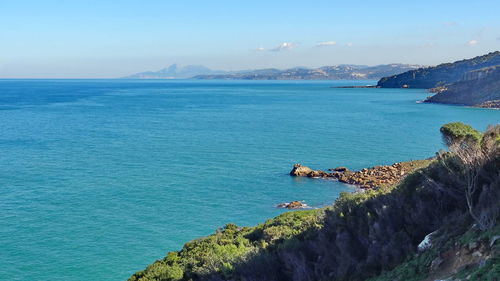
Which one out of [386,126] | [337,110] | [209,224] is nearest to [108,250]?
[209,224]

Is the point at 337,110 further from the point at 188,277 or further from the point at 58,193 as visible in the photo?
the point at 188,277

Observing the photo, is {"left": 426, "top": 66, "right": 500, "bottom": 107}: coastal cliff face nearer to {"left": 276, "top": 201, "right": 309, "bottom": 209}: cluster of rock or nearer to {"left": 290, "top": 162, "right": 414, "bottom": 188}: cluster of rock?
{"left": 290, "top": 162, "right": 414, "bottom": 188}: cluster of rock

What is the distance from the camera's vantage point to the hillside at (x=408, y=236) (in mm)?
11922

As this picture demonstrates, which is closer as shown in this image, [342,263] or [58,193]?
[342,263]

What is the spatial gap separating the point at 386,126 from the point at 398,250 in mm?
75555

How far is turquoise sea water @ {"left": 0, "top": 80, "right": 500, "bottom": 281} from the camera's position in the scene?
31.5 m

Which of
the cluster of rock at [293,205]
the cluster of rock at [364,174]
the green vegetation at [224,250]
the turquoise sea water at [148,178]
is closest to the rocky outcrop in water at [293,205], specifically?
the cluster of rock at [293,205]

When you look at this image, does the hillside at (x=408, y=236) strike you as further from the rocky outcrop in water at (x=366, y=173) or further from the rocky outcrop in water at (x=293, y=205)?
the rocky outcrop in water at (x=366, y=173)

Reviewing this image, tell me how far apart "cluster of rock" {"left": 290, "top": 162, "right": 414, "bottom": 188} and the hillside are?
2732 centimetres

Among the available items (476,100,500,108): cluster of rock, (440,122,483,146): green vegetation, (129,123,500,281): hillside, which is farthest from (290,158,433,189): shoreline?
(476,100,500,108): cluster of rock

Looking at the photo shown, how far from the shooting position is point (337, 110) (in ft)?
395

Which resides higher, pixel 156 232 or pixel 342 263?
pixel 342 263

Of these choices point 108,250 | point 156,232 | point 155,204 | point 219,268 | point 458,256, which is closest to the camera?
point 458,256

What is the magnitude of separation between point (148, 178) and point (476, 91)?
120m
